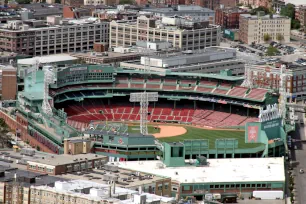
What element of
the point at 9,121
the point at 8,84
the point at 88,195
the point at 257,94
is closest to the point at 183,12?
the point at 8,84

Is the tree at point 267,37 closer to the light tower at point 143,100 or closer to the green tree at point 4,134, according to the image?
the light tower at point 143,100

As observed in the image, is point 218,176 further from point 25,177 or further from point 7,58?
point 7,58

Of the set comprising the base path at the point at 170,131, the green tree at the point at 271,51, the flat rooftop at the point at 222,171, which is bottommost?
the base path at the point at 170,131

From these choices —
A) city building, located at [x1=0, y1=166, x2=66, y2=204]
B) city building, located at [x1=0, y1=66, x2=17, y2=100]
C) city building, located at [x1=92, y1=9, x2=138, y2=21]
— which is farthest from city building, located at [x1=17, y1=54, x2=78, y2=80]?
city building, located at [x1=0, y1=166, x2=66, y2=204]

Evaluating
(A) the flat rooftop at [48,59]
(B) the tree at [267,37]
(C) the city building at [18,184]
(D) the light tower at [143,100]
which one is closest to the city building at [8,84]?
(A) the flat rooftop at [48,59]

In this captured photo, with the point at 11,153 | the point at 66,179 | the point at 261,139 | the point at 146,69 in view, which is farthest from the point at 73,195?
the point at 146,69
